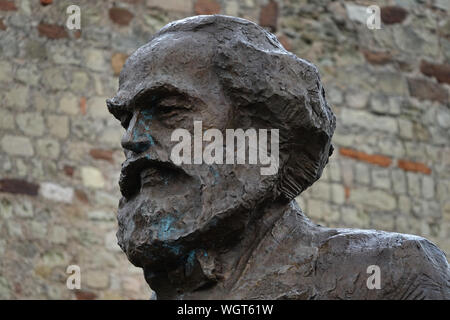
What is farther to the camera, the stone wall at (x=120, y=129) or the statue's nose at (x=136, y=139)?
the stone wall at (x=120, y=129)

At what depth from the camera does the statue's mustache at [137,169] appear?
2.54 m

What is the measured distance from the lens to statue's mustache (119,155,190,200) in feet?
8.34

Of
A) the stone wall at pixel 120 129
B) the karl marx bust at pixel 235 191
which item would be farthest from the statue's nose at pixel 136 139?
the stone wall at pixel 120 129

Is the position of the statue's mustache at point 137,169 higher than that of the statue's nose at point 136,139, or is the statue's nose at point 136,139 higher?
the statue's nose at point 136,139

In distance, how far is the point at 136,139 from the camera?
8.42 ft

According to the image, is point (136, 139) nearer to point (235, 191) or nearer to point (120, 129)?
point (235, 191)

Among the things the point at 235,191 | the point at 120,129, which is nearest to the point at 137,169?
the point at 235,191

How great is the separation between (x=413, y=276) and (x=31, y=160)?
4275mm

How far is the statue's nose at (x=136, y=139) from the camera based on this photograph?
8.41 feet

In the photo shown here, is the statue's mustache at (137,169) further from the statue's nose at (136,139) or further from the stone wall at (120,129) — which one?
the stone wall at (120,129)

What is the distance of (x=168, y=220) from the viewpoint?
8.16 feet
